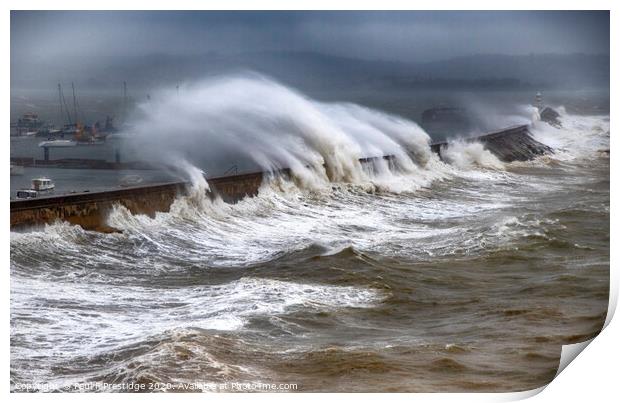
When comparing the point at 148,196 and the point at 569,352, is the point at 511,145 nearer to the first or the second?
the point at 569,352

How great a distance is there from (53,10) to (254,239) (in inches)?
86.4

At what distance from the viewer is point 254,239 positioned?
875cm

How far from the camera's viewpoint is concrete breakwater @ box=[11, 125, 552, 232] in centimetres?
814

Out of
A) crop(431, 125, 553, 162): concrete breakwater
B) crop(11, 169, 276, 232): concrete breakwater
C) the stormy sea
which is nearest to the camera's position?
the stormy sea

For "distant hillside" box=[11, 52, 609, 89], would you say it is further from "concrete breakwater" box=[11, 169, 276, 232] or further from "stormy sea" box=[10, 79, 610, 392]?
"concrete breakwater" box=[11, 169, 276, 232]

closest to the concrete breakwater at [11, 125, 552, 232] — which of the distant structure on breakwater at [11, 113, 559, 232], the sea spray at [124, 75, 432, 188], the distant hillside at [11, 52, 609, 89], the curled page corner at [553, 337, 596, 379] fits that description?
the distant structure on breakwater at [11, 113, 559, 232]

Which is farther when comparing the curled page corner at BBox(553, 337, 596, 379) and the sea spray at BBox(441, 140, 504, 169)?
the sea spray at BBox(441, 140, 504, 169)

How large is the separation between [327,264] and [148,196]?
141 centimetres

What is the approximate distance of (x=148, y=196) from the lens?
8719 mm

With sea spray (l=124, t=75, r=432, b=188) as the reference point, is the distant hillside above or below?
above

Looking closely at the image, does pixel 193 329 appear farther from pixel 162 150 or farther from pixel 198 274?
pixel 162 150

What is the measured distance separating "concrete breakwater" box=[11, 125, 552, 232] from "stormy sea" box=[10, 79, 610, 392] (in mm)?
75

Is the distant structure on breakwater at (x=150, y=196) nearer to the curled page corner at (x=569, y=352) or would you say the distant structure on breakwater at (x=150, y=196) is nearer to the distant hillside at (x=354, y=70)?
the distant hillside at (x=354, y=70)
